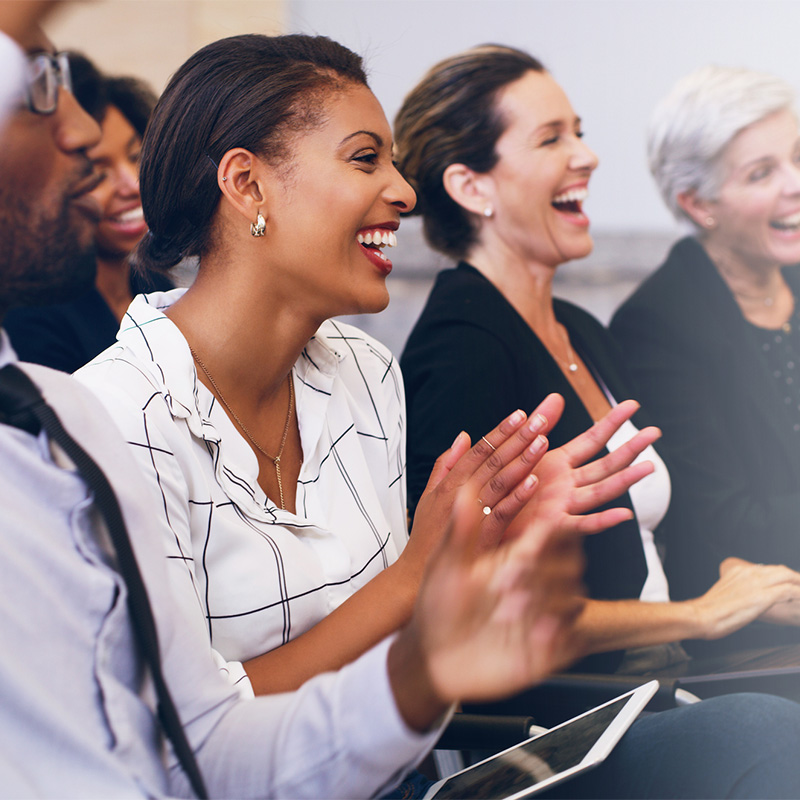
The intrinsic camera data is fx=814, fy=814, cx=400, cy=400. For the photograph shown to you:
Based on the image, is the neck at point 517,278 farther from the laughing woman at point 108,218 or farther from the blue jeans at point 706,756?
the blue jeans at point 706,756

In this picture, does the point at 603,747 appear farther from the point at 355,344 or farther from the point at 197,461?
the point at 355,344

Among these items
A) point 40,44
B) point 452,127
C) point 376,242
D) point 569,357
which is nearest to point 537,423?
point 376,242

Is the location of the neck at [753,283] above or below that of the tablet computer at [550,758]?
above

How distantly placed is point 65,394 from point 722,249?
4.98 ft

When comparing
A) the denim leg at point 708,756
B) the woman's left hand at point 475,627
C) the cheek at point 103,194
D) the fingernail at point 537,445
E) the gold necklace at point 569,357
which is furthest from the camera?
the gold necklace at point 569,357

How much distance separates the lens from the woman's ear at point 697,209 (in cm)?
176

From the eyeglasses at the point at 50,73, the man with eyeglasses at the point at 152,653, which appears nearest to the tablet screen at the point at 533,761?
the man with eyeglasses at the point at 152,653

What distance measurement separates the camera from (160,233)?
108 cm

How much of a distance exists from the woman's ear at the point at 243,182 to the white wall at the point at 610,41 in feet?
2.48

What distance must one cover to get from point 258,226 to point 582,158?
0.85m

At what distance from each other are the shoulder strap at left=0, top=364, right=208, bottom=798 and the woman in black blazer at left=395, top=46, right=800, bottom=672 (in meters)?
0.77

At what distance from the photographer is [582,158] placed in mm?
1630

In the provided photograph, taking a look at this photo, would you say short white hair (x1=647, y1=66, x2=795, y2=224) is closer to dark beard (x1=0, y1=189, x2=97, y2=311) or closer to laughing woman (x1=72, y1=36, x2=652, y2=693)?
laughing woman (x1=72, y1=36, x2=652, y2=693)

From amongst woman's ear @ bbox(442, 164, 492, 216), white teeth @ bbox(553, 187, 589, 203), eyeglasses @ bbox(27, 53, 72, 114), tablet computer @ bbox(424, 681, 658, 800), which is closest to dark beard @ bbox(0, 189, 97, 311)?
eyeglasses @ bbox(27, 53, 72, 114)
